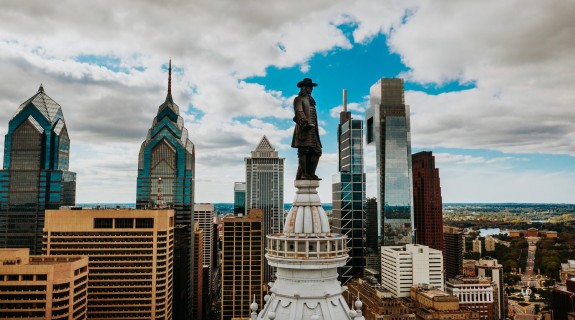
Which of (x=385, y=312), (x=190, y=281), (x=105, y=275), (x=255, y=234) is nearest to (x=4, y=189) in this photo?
(x=190, y=281)

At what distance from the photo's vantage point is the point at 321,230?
14.2 meters

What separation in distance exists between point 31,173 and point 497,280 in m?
176

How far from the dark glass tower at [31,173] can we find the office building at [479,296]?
488 feet

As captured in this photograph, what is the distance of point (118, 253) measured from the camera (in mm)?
100500

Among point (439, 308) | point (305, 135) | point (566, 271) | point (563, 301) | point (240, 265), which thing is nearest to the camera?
point (305, 135)

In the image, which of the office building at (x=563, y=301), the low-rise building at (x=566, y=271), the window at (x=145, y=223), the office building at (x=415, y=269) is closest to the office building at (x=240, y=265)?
the window at (x=145, y=223)

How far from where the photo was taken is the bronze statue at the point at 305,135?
1521 centimetres

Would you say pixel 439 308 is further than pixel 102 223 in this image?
Yes

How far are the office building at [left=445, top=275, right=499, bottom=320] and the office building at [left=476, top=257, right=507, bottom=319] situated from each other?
558 centimetres

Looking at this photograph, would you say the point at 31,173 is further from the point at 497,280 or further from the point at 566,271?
the point at 566,271

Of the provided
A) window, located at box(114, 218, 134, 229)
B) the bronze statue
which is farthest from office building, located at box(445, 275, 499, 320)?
the bronze statue

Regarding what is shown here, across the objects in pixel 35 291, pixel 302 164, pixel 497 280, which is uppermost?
pixel 302 164

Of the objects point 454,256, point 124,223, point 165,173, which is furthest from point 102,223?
point 454,256

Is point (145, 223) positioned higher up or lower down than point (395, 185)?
lower down
